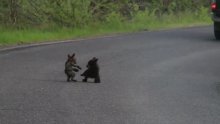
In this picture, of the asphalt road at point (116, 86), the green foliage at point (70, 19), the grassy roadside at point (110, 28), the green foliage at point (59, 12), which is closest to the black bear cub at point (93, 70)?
the asphalt road at point (116, 86)

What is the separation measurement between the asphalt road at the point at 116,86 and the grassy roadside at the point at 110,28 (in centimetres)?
198

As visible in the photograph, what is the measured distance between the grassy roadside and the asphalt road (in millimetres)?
1976

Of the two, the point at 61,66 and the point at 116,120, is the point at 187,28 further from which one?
the point at 116,120

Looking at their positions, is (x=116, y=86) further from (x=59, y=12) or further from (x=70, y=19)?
(x=59, y=12)

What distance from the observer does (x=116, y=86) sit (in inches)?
473

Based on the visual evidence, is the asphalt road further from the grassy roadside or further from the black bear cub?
the grassy roadside

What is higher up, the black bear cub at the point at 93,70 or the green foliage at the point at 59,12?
the black bear cub at the point at 93,70

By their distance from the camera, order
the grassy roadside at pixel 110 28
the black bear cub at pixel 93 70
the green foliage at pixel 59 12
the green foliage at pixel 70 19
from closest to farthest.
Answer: the black bear cub at pixel 93 70 → the grassy roadside at pixel 110 28 → the green foliage at pixel 70 19 → the green foliage at pixel 59 12

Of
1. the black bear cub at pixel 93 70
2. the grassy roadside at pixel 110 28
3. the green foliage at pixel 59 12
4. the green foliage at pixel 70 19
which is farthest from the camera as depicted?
the green foliage at pixel 59 12

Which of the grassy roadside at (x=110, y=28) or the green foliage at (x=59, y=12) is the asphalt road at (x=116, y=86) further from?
the green foliage at (x=59, y=12)

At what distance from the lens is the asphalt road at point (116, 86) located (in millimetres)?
9242

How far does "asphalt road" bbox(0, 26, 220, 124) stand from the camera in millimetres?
9242

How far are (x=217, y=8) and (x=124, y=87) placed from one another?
10.9 m

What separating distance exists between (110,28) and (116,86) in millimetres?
14838
